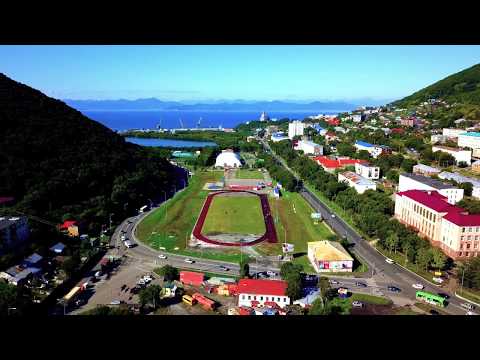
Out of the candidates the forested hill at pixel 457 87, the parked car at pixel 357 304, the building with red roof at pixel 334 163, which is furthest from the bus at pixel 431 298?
the forested hill at pixel 457 87

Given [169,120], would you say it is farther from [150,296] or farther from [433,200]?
[150,296]

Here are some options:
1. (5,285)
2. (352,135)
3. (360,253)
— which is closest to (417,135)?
(352,135)

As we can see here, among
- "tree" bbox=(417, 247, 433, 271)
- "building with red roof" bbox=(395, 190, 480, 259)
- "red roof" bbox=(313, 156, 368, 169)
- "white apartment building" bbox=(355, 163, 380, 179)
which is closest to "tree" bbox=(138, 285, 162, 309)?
"tree" bbox=(417, 247, 433, 271)

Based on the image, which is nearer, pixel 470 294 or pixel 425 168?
pixel 470 294

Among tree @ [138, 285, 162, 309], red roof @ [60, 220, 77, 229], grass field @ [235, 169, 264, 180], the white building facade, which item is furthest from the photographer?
the white building facade

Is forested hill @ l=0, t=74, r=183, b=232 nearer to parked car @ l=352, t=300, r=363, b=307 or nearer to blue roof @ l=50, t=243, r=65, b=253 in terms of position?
blue roof @ l=50, t=243, r=65, b=253

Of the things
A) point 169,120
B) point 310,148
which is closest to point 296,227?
point 310,148

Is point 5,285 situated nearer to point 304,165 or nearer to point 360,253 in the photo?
point 360,253

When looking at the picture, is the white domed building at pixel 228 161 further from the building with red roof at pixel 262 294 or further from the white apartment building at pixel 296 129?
the building with red roof at pixel 262 294
